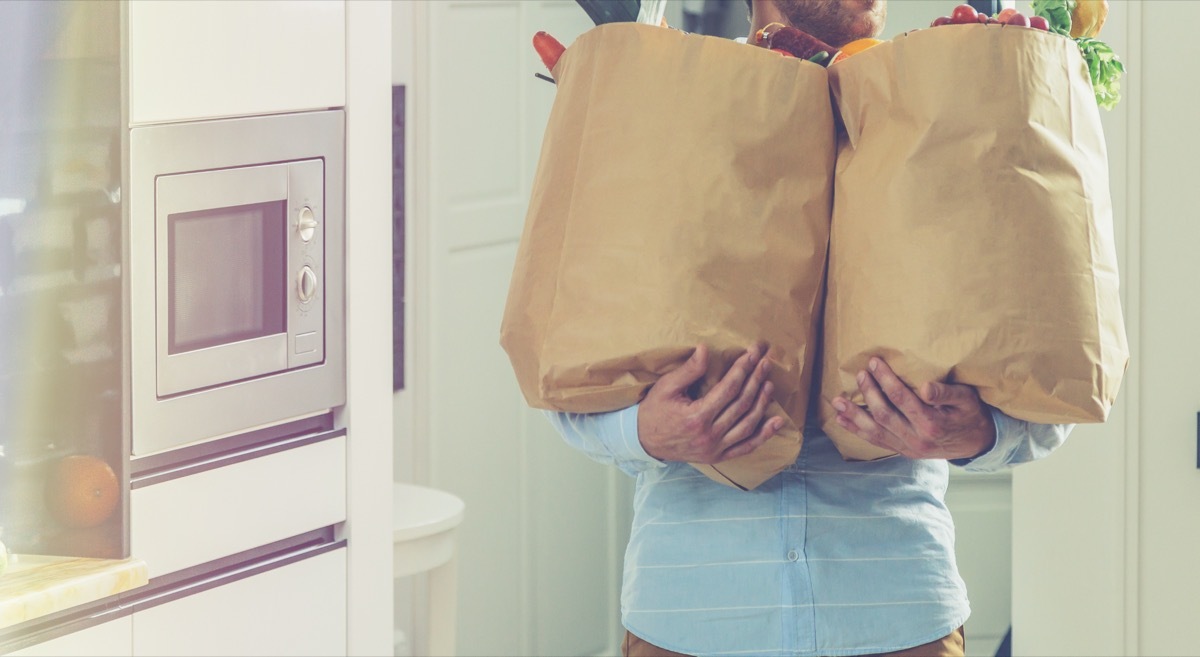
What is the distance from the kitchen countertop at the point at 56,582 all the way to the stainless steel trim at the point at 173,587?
56 millimetres

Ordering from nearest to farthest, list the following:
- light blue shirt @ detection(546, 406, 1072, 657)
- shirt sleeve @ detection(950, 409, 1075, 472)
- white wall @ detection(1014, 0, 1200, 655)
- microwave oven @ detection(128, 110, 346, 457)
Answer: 1. shirt sleeve @ detection(950, 409, 1075, 472)
2. light blue shirt @ detection(546, 406, 1072, 657)
3. microwave oven @ detection(128, 110, 346, 457)
4. white wall @ detection(1014, 0, 1200, 655)

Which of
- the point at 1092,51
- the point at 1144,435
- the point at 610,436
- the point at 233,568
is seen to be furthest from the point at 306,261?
the point at 1144,435

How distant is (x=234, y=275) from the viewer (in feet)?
5.39

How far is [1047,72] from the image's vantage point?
3.74 ft

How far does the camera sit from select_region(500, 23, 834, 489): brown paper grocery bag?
3.77 ft

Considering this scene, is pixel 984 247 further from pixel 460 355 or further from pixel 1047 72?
pixel 460 355

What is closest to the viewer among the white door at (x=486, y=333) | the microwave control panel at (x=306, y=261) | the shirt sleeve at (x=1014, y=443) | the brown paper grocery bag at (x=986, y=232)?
the brown paper grocery bag at (x=986, y=232)

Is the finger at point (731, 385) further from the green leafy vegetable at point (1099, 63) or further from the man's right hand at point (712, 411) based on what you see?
the green leafy vegetable at point (1099, 63)

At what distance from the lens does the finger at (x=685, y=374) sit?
44.7 inches

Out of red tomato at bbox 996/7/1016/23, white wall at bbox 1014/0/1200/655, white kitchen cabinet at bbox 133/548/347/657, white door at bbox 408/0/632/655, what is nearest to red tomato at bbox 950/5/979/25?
red tomato at bbox 996/7/1016/23

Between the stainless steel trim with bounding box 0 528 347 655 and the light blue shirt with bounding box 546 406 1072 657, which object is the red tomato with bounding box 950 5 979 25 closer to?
the light blue shirt with bounding box 546 406 1072 657

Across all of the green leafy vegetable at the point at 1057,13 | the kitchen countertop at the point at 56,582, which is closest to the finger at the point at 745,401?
the green leafy vegetable at the point at 1057,13

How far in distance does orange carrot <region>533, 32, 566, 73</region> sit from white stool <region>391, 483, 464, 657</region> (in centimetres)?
115

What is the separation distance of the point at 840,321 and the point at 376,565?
95 centimetres
